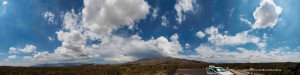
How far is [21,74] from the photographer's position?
76.4 meters

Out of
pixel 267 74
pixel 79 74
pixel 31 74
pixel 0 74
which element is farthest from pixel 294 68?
pixel 0 74

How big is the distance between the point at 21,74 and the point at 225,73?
172ft

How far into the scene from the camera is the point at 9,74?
253 feet

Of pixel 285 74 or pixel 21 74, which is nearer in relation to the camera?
pixel 285 74

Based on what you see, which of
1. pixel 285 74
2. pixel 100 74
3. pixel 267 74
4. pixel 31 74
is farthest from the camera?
pixel 31 74

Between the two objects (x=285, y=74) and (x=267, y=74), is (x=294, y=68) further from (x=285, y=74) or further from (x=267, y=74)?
(x=267, y=74)

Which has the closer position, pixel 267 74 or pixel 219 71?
pixel 219 71

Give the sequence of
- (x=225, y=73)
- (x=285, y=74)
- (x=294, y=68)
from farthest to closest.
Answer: (x=285, y=74), (x=225, y=73), (x=294, y=68)

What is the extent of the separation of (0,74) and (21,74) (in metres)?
5.61

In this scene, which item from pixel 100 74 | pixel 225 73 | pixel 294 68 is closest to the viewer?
pixel 294 68

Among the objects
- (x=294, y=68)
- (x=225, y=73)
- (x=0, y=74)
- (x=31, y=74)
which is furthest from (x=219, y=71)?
(x=0, y=74)

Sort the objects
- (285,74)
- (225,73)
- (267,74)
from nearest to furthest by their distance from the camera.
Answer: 1. (225,73)
2. (285,74)
3. (267,74)

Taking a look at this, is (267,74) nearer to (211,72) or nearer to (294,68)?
(211,72)

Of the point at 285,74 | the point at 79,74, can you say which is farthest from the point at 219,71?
the point at 79,74
